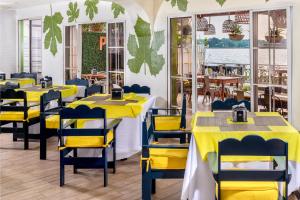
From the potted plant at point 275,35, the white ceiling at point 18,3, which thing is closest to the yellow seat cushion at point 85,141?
the potted plant at point 275,35

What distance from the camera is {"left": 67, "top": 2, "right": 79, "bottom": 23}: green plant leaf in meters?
9.42

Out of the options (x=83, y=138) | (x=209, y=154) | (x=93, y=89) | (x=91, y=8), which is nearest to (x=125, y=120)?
(x=83, y=138)

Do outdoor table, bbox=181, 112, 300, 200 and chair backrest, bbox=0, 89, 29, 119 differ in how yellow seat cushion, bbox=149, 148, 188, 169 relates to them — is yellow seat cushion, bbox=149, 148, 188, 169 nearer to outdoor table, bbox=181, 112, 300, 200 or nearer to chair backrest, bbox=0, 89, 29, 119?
outdoor table, bbox=181, 112, 300, 200

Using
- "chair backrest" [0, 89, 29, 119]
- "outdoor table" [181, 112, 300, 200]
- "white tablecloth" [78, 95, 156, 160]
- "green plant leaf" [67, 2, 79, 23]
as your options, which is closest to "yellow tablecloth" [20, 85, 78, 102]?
"chair backrest" [0, 89, 29, 119]

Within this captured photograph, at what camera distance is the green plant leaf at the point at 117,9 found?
848 centimetres

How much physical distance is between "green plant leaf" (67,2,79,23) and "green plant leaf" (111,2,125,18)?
1162 millimetres

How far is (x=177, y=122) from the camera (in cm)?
541

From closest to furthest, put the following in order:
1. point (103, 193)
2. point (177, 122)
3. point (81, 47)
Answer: point (103, 193), point (177, 122), point (81, 47)

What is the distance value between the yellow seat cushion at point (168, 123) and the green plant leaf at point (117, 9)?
3.73 m

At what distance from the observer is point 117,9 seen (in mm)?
8562

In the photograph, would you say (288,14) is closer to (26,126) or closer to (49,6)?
(26,126)

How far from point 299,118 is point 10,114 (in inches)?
164

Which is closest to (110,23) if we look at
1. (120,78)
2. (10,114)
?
(120,78)

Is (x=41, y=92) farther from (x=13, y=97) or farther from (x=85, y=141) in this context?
(x=85, y=141)
